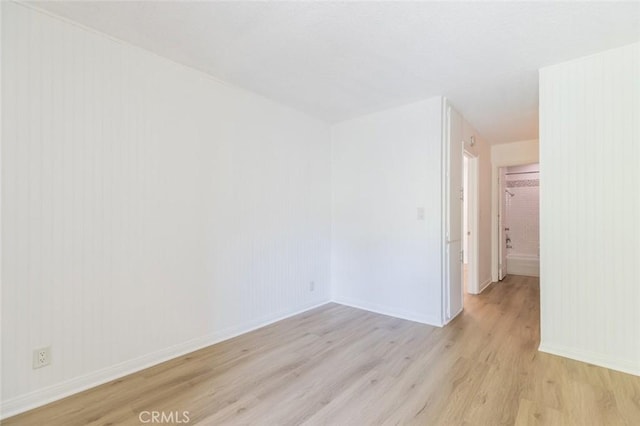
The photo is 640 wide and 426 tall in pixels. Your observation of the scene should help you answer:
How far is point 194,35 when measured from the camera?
2.13m

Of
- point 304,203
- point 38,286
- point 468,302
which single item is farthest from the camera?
point 468,302

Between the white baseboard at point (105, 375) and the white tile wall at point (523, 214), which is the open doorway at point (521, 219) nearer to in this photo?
the white tile wall at point (523, 214)

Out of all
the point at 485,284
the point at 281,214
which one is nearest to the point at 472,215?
the point at 485,284

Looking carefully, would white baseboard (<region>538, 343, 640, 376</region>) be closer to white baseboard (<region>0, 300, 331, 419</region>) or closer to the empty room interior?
the empty room interior

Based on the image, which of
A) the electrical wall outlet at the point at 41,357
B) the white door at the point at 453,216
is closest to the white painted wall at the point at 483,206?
the white door at the point at 453,216

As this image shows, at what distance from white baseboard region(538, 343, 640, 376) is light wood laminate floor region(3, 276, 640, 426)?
0.06m

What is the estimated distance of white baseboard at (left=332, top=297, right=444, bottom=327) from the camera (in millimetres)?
3246

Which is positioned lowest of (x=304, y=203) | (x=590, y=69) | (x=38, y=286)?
(x=38, y=286)

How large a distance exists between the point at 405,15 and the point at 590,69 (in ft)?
5.64

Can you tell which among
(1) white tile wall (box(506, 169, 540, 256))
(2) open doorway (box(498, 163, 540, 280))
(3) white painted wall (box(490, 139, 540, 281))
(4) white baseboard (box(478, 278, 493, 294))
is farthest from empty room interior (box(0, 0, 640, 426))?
(1) white tile wall (box(506, 169, 540, 256))

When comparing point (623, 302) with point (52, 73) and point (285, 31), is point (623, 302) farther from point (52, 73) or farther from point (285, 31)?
point (52, 73)

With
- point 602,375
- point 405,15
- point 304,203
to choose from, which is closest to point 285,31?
point 405,15

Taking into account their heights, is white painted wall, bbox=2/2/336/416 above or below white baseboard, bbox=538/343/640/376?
above

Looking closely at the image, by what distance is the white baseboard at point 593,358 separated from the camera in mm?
2225
